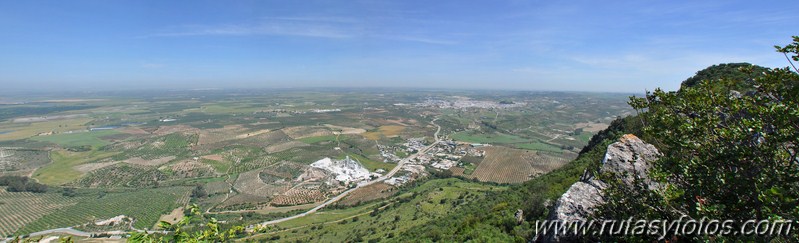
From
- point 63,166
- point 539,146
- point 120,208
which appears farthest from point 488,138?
point 63,166

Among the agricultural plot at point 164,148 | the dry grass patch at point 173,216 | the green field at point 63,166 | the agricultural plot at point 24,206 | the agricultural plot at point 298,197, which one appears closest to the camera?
the agricultural plot at point 24,206

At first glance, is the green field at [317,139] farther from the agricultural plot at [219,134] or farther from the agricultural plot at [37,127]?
the agricultural plot at [37,127]

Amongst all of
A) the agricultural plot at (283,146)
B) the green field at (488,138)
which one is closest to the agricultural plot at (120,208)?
the agricultural plot at (283,146)

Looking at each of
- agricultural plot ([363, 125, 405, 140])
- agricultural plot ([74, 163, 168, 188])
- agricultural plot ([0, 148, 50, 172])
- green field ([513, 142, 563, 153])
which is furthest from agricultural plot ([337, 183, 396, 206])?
agricultural plot ([0, 148, 50, 172])

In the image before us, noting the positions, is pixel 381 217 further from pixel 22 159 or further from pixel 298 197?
pixel 22 159

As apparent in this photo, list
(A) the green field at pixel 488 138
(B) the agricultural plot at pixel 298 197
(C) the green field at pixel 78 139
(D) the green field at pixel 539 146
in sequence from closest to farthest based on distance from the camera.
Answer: (B) the agricultural plot at pixel 298 197, (D) the green field at pixel 539 146, (C) the green field at pixel 78 139, (A) the green field at pixel 488 138
